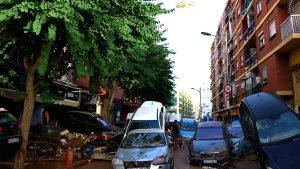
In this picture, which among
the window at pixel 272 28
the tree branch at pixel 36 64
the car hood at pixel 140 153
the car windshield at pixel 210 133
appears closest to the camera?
the car hood at pixel 140 153

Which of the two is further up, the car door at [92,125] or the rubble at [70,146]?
the car door at [92,125]

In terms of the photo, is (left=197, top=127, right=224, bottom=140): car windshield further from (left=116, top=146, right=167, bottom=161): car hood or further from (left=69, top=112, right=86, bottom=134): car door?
(left=69, top=112, right=86, bottom=134): car door

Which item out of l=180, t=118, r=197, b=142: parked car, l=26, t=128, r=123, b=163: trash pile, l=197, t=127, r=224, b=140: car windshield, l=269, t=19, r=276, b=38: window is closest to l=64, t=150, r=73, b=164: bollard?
l=26, t=128, r=123, b=163: trash pile

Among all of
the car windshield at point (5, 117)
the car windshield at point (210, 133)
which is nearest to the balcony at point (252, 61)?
the car windshield at point (210, 133)

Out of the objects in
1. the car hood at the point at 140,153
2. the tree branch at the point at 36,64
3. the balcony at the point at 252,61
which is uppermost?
the balcony at the point at 252,61

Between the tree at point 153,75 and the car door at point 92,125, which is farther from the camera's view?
the tree at point 153,75

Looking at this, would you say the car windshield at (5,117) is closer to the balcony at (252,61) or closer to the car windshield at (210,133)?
the car windshield at (210,133)

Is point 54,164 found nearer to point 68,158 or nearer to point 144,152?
point 68,158

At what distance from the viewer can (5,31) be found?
30.4 ft

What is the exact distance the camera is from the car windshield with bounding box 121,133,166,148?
1176 cm

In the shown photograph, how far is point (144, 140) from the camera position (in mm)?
12148

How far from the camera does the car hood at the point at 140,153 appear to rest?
1037cm

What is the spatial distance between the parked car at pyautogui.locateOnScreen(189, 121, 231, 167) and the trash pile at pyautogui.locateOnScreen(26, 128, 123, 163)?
3.84 meters

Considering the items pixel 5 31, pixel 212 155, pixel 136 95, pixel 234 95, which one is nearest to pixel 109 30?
pixel 5 31
